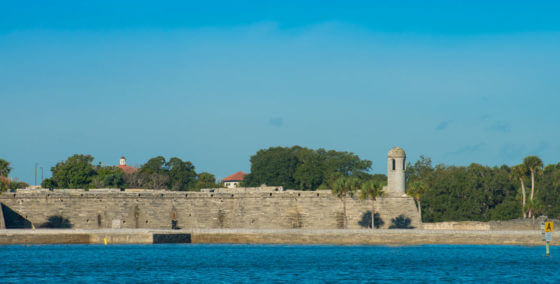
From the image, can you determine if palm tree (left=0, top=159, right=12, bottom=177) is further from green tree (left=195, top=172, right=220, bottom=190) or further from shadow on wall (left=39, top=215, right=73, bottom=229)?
green tree (left=195, top=172, right=220, bottom=190)

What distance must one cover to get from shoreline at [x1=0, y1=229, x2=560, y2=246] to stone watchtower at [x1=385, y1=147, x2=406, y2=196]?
6.18 metres

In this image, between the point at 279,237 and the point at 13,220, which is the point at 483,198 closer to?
the point at 279,237

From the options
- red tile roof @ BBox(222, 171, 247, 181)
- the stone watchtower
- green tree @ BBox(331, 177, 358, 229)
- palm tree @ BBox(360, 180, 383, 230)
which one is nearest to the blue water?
palm tree @ BBox(360, 180, 383, 230)

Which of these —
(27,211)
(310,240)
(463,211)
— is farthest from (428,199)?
(27,211)

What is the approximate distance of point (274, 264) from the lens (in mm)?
46156

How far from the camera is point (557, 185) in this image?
75.8 meters

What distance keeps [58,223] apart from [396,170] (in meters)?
26.2

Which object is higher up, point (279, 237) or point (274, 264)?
point (279, 237)

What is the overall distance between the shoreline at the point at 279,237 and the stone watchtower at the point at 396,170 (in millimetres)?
6184

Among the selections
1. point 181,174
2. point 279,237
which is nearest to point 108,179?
point 181,174

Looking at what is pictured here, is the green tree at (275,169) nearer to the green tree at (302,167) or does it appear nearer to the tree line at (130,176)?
the green tree at (302,167)

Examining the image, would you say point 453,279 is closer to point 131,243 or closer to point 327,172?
point 131,243

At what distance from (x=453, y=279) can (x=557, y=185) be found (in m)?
40.2

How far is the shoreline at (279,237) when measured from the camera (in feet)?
183
